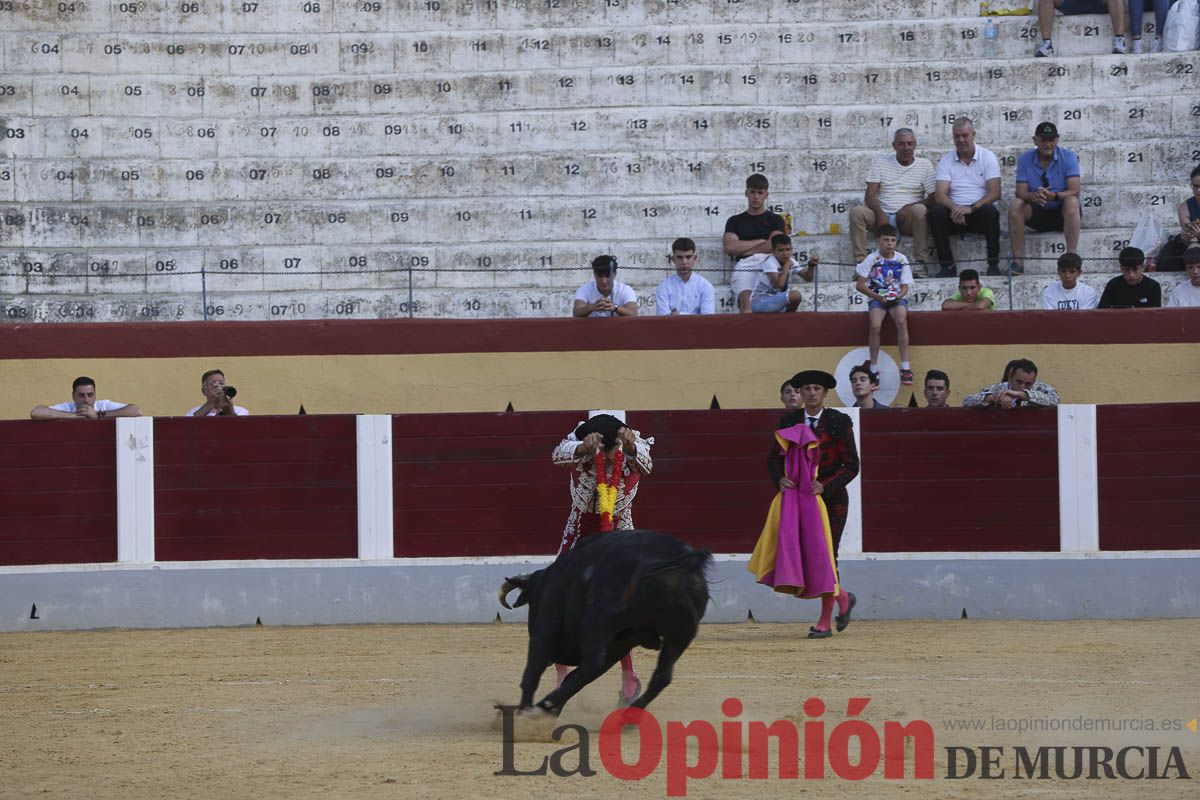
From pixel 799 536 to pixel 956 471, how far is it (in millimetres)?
1688

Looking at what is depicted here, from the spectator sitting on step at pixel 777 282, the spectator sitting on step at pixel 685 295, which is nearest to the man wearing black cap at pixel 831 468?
the spectator sitting on step at pixel 777 282

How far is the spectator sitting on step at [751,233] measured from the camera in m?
10.9

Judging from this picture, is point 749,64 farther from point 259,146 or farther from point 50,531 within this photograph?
point 50,531

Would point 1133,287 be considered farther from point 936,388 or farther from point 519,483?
point 519,483

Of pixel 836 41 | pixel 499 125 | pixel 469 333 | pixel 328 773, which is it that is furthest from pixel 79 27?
pixel 328 773

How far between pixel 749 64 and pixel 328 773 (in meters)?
9.05

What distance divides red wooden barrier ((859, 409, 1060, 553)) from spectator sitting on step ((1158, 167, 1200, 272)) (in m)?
1.91

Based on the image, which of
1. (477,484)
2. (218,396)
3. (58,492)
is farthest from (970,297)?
(58,492)

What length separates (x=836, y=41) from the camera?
12898mm

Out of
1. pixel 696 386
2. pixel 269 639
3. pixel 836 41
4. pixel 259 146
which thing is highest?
pixel 836 41

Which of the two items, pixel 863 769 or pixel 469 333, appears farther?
pixel 469 333

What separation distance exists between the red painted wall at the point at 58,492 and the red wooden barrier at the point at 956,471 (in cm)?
427

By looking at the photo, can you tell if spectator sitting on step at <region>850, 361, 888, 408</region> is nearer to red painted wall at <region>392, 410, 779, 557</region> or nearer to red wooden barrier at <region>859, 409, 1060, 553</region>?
red wooden barrier at <region>859, 409, 1060, 553</region>

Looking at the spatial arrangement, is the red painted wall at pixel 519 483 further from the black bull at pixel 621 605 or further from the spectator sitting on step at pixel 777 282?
the black bull at pixel 621 605
